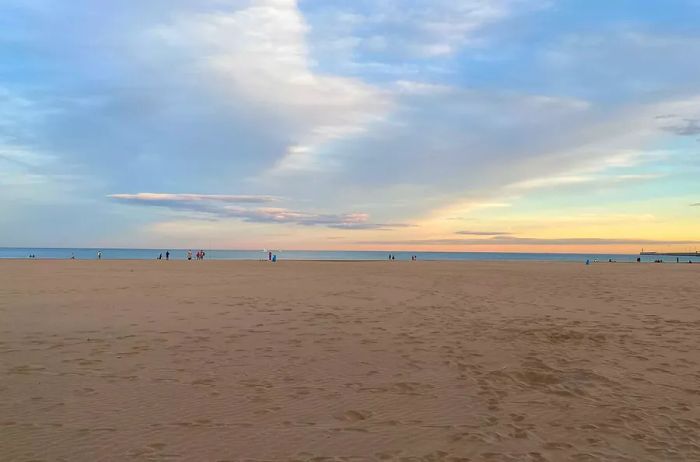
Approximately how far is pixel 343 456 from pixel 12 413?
459cm

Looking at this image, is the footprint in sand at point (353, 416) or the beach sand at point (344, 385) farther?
the footprint in sand at point (353, 416)

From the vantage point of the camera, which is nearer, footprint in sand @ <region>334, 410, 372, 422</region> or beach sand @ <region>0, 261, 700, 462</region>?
beach sand @ <region>0, 261, 700, 462</region>

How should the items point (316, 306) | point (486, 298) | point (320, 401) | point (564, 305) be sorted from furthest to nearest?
point (486, 298) < point (564, 305) < point (316, 306) < point (320, 401)

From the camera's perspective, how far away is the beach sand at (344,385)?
5508mm

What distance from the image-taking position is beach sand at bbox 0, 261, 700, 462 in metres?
5.51

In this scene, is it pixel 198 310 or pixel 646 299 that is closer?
pixel 198 310

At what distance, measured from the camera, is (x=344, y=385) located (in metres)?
7.82

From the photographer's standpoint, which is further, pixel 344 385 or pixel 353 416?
pixel 344 385

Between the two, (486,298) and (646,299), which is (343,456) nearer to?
(486,298)

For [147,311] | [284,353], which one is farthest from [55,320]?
[284,353]

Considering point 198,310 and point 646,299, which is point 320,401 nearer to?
point 198,310

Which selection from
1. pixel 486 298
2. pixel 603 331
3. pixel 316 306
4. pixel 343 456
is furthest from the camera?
pixel 486 298

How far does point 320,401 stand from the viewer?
23.0 ft

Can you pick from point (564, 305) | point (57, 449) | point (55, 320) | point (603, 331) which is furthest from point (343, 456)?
point (564, 305)
